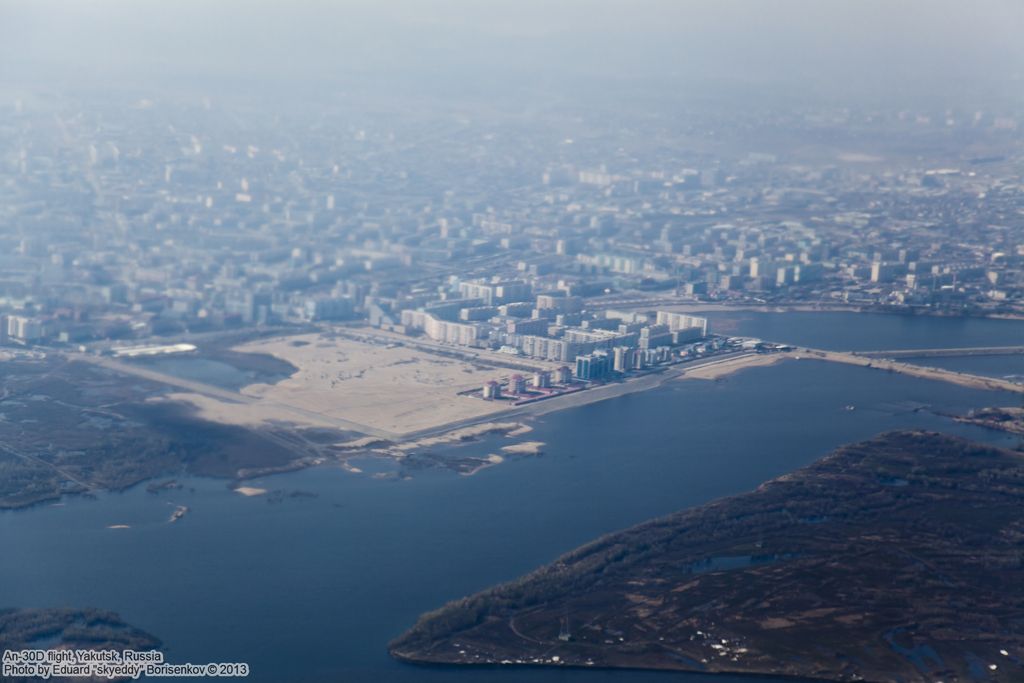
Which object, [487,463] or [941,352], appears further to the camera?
[941,352]

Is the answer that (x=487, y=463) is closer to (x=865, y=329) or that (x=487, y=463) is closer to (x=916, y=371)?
(x=916, y=371)

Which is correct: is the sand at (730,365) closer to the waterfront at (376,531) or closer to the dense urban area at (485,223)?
the dense urban area at (485,223)

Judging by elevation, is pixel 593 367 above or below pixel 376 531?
above

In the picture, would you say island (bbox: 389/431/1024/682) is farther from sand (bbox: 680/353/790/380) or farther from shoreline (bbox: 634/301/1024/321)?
shoreline (bbox: 634/301/1024/321)

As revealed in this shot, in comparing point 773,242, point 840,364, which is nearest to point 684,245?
point 773,242

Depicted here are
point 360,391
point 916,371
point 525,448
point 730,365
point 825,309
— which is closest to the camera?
point 525,448

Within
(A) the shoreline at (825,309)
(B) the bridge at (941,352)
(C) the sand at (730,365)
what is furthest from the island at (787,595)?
(A) the shoreline at (825,309)

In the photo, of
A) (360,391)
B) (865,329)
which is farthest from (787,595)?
(865,329)
